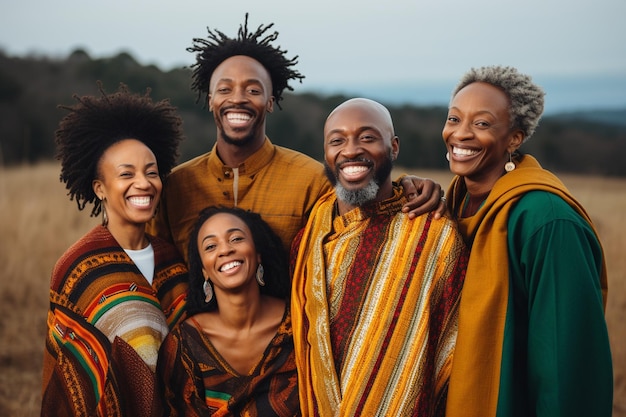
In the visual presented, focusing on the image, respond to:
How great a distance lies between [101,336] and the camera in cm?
373

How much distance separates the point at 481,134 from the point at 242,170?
159 centimetres

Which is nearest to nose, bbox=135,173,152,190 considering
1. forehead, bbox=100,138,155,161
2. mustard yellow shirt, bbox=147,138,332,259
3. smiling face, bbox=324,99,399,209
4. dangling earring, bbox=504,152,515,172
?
forehead, bbox=100,138,155,161

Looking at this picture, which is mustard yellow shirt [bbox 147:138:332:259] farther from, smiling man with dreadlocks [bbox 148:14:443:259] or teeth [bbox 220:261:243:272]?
teeth [bbox 220:261:243:272]

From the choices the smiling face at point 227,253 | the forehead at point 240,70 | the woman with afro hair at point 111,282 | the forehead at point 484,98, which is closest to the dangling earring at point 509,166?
the forehead at point 484,98

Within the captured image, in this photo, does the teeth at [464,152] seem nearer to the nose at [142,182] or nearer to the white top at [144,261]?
the nose at [142,182]

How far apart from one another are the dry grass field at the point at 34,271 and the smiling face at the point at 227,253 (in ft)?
9.07

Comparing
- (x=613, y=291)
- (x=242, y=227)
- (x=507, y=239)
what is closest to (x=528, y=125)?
(x=507, y=239)

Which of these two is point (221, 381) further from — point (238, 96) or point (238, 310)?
point (238, 96)

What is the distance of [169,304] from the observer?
3967mm

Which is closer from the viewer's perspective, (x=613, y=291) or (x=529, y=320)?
(x=529, y=320)

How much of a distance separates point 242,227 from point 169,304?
2.01ft

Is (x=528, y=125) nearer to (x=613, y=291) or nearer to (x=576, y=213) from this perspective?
(x=576, y=213)

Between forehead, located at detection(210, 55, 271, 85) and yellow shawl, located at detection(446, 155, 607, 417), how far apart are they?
6.05ft

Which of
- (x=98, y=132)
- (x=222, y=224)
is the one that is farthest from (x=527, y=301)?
(x=98, y=132)
